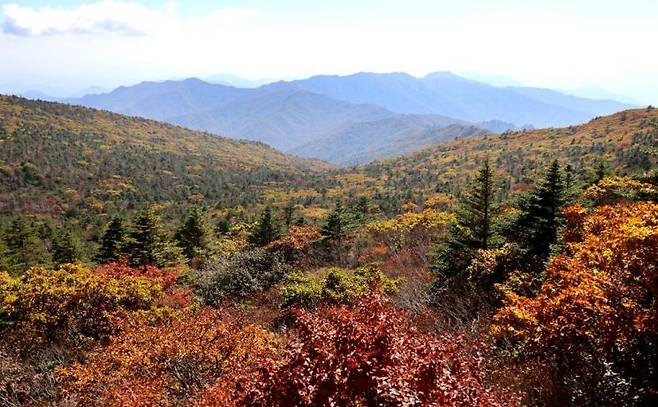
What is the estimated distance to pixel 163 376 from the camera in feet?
46.8

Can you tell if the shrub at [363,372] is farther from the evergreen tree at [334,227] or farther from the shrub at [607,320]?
the evergreen tree at [334,227]

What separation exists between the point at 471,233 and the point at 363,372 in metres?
18.3

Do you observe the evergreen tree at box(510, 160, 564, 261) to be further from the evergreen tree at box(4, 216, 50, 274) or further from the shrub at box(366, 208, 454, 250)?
the evergreen tree at box(4, 216, 50, 274)

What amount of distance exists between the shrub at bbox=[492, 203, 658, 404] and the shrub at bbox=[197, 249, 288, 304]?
69.4ft

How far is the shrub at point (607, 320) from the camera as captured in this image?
9.60m

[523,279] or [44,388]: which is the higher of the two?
[523,279]

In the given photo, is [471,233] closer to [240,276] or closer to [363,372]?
[240,276]

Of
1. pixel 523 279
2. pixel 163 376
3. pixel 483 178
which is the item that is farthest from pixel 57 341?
pixel 483 178

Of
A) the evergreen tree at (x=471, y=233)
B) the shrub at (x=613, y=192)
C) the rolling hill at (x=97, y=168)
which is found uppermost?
the shrub at (x=613, y=192)

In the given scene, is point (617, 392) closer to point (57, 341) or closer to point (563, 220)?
point (563, 220)

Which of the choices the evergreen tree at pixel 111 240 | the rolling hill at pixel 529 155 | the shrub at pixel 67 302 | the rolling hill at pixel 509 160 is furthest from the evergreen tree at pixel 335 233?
the rolling hill at pixel 529 155


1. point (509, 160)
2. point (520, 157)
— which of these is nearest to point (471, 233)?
point (509, 160)

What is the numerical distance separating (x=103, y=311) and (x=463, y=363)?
643 inches

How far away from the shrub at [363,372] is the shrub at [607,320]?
12.0 ft
